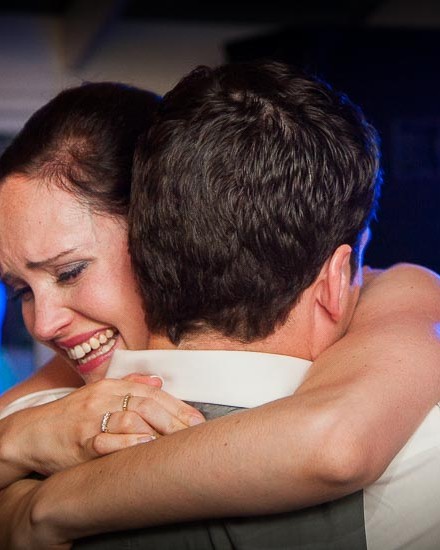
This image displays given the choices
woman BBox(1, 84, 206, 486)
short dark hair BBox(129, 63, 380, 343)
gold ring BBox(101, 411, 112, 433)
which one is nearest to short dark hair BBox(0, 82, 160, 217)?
woman BBox(1, 84, 206, 486)

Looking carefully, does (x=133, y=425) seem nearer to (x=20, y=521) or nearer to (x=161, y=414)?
(x=161, y=414)

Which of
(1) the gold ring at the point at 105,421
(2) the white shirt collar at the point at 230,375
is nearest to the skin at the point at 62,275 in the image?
(1) the gold ring at the point at 105,421

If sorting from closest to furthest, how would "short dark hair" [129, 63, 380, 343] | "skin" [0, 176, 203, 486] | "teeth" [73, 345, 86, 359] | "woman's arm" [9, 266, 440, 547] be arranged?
"woman's arm" [9, 266, 440, 547], "short dark hair" [129, 63, 380, 343], "skin" [0, 176, 203, 486], "teeth" [73, 345, 86, 359]

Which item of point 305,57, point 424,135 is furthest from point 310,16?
point 424,135

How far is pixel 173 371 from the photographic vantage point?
129 centimetres

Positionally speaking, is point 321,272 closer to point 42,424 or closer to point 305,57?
point 42,424

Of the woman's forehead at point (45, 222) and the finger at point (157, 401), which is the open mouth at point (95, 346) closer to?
the woman's forehead at point (45, 222)

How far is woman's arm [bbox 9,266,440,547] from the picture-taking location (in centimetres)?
114

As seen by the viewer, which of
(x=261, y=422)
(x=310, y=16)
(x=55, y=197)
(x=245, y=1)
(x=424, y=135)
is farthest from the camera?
(x=245, y=1)

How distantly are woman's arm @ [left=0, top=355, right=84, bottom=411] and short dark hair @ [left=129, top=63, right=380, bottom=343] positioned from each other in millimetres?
666

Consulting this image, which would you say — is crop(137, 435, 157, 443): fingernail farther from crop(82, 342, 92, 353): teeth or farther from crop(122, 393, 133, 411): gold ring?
crop(82, 342, 92, 353): teeth

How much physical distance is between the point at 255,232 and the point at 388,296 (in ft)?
1.12

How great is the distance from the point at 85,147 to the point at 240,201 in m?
0.49

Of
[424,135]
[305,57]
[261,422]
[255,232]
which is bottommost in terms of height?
[424,135]
